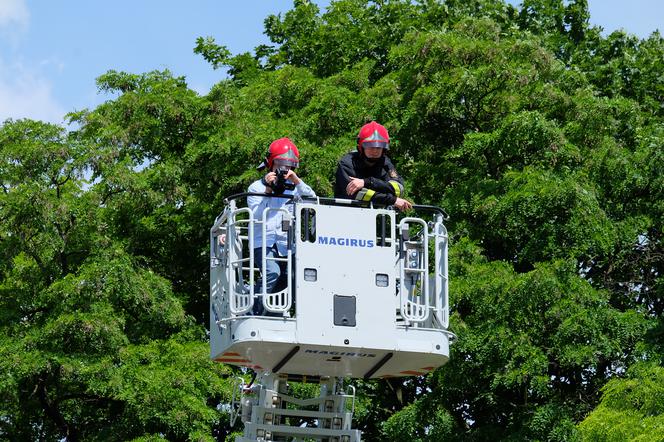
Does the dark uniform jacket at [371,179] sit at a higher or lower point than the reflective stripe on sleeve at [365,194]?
higher

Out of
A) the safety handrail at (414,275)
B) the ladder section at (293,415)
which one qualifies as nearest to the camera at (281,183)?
the safety handrail at (414,275)

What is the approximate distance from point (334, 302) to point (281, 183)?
62.6 inches

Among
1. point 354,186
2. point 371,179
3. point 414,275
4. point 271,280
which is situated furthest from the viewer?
point 414,275

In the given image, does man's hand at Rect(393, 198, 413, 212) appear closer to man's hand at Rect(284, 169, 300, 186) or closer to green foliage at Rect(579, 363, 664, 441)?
man's hand at Rect(284, 169, 300, 186)

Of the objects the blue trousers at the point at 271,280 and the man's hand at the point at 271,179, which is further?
the man's hand at the point at 271,179

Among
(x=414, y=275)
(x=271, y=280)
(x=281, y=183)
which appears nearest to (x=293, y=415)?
(x=271, y=280)

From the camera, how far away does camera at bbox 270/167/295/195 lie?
1470 cm

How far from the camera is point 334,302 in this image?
1389cm

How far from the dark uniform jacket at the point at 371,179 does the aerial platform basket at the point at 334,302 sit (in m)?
0.17

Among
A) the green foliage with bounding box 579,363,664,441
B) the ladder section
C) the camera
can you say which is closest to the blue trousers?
the camera

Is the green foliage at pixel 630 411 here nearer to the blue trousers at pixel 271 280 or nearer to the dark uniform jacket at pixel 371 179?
the dark uniform jacket at pixel 371 179

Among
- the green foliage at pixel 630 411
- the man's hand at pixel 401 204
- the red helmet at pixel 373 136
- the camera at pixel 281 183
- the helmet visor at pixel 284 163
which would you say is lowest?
the green foliage at pixel 630 411

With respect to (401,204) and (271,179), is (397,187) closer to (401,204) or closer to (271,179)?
(401,204)

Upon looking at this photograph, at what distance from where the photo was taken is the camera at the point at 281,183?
14703mm
